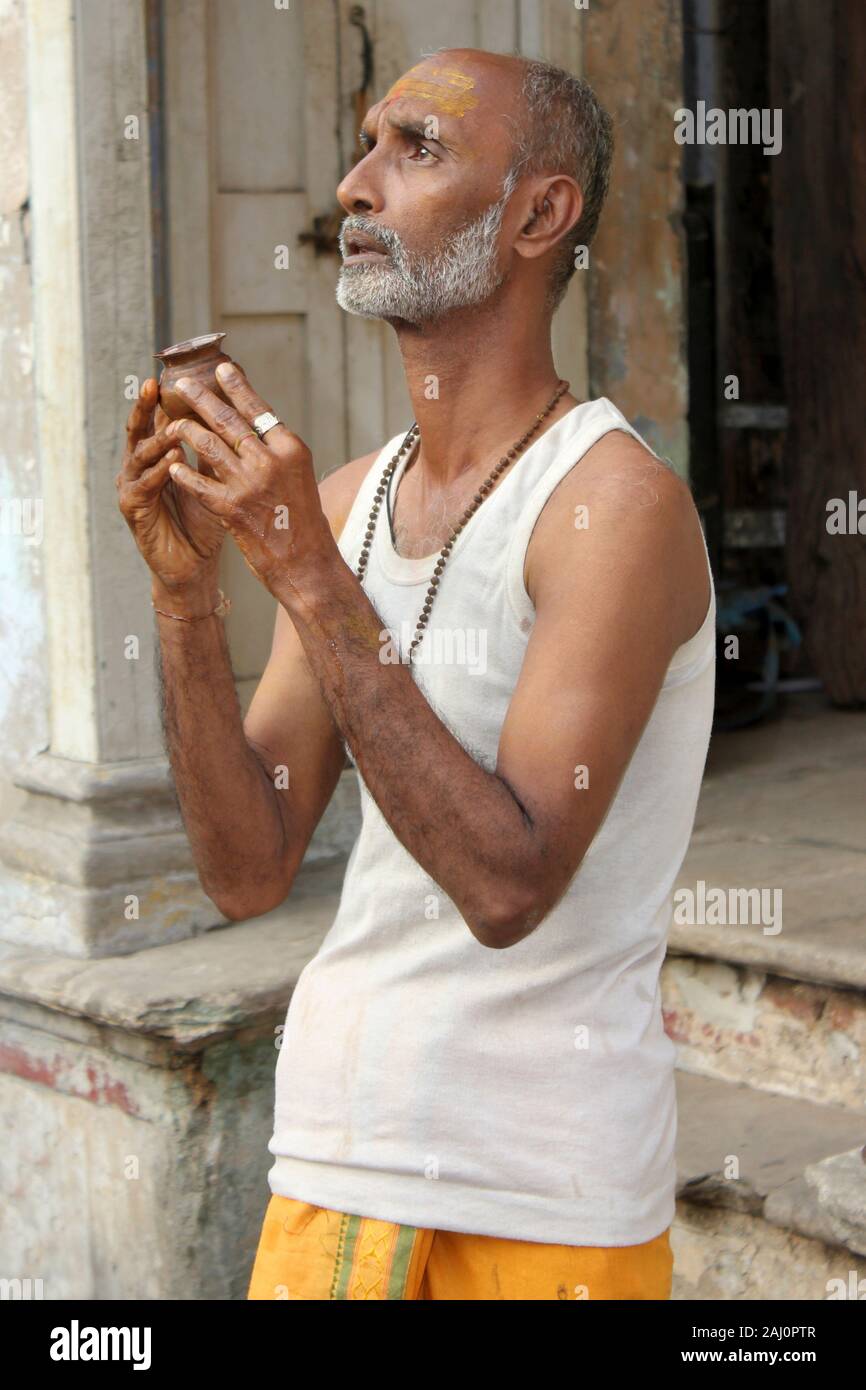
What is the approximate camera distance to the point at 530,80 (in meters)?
Answer: 2.03

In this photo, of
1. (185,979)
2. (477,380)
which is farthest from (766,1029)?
(477,380)

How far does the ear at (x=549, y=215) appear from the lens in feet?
6.68

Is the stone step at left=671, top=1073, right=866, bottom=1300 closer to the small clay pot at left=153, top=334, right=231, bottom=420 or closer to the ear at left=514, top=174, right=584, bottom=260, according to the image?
the ear at left=514, top=174, right=584, bottom=260

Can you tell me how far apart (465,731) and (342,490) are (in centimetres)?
49

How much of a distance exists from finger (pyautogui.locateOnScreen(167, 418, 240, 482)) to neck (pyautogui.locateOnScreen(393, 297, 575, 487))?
0.35 meters

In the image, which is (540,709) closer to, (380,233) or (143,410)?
(143,410)

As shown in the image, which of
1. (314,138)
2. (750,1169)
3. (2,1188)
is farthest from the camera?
(314,138)

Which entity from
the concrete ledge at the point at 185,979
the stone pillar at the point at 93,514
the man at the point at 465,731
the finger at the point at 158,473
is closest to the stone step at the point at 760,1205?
the concrete ledge at the point at 185,979

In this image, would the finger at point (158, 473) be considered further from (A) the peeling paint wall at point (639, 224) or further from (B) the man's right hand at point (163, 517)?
(A) the peeling paint wall at point (639, 224)

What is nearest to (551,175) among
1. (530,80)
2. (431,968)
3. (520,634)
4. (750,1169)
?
(530,80)

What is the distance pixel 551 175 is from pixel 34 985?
84.7 inches

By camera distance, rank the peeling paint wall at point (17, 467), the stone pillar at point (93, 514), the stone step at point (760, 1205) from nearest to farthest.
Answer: the stone step at point (760, 1205) < the stone pillar at point (93, 514) < the peeling paint wall at point (17, 467)

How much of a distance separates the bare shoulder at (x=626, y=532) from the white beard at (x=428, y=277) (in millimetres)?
266
